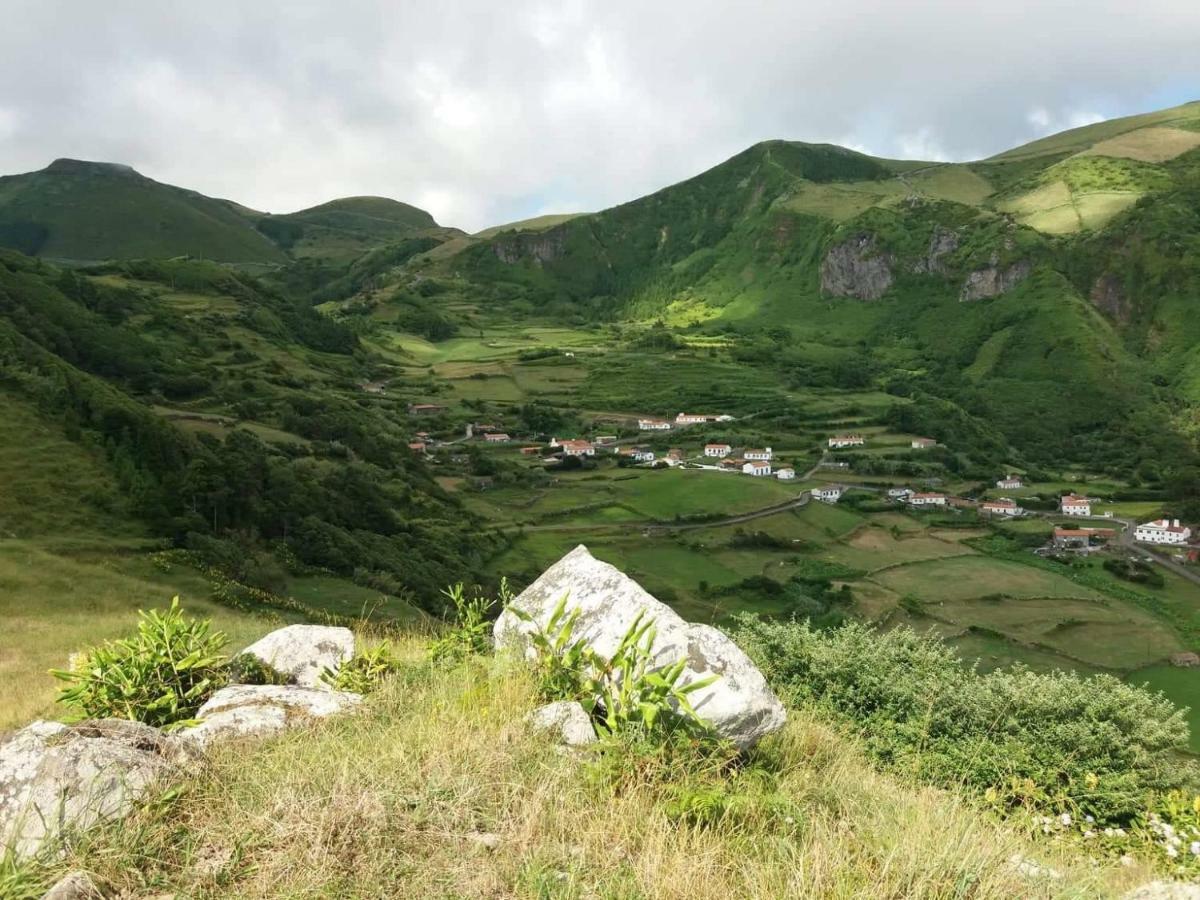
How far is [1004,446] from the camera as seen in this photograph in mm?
124375

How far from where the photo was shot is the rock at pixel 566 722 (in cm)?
518

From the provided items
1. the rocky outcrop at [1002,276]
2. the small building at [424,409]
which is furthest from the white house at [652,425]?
the rocky outcrop at [1002,276]

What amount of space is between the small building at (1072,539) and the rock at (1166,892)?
7823 cm

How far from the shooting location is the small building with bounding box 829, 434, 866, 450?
105 metres

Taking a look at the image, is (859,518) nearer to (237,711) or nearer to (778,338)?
(237,711)

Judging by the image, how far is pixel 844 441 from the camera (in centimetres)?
10719

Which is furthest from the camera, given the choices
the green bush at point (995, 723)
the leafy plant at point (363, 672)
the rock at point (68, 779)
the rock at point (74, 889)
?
the green bush at point (995, 723)

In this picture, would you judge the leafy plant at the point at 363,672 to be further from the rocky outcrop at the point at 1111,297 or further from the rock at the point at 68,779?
the rocky outcrop at the point at 1111,297

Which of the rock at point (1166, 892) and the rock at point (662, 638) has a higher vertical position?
the rock at point (662, 638)

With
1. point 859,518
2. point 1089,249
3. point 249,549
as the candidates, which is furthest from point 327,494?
point 1089,249

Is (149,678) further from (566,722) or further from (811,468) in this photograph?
(811,468)

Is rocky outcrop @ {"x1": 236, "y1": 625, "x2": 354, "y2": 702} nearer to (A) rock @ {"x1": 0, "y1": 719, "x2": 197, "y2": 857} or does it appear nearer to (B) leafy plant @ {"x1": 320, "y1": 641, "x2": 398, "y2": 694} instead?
(B) leafy plant @ {"x1": 320, "y1": 641, "x2": 398, "y2": 694}

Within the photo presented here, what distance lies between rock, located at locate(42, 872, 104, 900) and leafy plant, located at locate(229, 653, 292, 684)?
13.1 feet

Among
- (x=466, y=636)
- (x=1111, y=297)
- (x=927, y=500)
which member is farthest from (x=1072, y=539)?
(x=1111, y=297)
